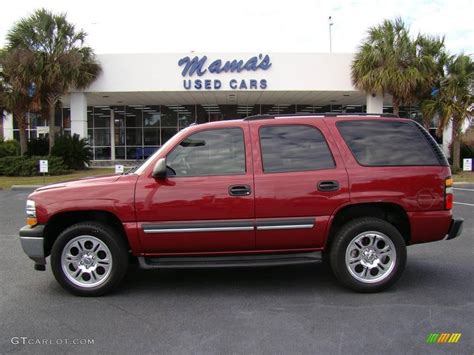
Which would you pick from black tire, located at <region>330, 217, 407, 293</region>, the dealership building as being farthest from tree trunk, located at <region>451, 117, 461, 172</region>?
black tire, located at <region>330, 217, 407, 293</region>

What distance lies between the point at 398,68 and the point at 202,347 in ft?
70.1

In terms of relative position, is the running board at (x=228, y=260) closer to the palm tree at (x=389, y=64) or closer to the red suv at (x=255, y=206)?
the red suv at (x=255, y=206)

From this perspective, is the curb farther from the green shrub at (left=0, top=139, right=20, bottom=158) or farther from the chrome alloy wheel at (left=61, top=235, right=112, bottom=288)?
the chrome alloy wheel at (left=61, top=235, right=112, bottom=288)

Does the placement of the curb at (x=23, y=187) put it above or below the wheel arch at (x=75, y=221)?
below

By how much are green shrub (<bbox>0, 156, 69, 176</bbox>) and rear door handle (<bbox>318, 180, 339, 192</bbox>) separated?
796 inches

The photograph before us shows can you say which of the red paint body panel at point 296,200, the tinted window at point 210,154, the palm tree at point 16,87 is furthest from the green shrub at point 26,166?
the red paint body panel at point 296,200

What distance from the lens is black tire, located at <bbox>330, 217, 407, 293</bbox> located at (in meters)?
4.98

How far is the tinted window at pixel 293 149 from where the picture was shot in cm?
504

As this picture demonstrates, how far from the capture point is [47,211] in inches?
195

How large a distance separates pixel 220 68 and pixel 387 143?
19.4 meters

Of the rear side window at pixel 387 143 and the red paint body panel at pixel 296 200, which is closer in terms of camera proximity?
the red paint body panel at pixel 296 200

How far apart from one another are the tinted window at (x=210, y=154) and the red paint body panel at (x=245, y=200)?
87 millimetres

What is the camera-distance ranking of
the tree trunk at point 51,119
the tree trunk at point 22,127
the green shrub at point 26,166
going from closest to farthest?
the green shrub at point 26,166 < the tree trunk at point 22,127 < the tree trunk at point 51,119

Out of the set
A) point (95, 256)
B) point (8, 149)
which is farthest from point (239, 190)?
point (8, 149)
